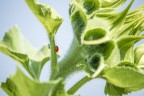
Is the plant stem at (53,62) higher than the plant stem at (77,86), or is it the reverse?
the plant stem at (53,62)

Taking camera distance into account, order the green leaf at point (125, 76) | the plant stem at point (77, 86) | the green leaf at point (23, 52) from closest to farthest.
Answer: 1. the green leaf at point (125, 76)
2. the plant stem at point (77, 86)
3. the green leaf at point (23, 52)

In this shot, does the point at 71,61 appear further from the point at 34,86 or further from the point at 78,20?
the point at 34,86

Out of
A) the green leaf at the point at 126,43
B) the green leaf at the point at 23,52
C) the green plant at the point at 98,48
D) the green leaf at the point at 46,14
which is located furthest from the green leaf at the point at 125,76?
the green leaf at the point at 23,52

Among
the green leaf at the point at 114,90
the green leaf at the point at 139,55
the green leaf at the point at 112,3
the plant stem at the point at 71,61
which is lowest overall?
the green leaf at the point at 114,90

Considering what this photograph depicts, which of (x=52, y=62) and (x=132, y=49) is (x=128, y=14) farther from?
(x=52, y=62)

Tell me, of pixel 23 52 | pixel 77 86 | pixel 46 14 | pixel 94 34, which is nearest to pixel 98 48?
pixel 94 34

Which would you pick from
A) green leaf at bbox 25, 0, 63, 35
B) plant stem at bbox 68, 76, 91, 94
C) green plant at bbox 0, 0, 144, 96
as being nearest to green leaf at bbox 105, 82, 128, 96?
green plant at bbox 0, 0, 144, 96

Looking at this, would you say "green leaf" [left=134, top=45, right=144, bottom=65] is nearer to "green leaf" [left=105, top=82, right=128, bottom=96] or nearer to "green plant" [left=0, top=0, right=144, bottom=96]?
"green plant" [left=0, top=0, right=144, bottom=96]

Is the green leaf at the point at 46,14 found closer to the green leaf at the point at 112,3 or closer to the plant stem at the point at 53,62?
the plant stem at the point at 53,62

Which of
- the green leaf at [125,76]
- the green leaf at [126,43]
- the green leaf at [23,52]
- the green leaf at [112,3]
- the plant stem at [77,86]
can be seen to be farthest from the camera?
the green leaf at [23,52]
